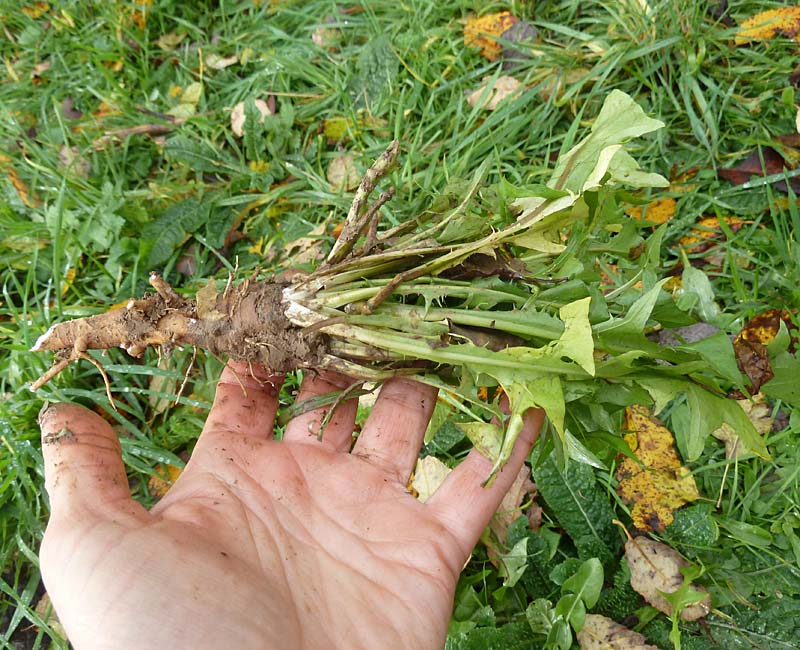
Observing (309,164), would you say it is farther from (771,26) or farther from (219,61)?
(771,26)

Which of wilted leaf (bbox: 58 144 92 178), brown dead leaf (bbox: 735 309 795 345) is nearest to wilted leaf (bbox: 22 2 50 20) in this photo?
wilted leaf (bbox: 58 144 92 178)

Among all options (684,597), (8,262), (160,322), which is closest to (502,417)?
(684,597)

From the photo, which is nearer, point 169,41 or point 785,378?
point 785,378

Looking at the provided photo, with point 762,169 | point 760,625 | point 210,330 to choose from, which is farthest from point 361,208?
point 760,625

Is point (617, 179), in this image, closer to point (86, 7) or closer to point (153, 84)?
point (153, 84)

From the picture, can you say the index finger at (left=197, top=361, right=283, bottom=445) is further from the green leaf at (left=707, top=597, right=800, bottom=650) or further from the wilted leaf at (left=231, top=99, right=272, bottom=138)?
the green leaf at (left=707, top=597, right=800, bottom=650)
